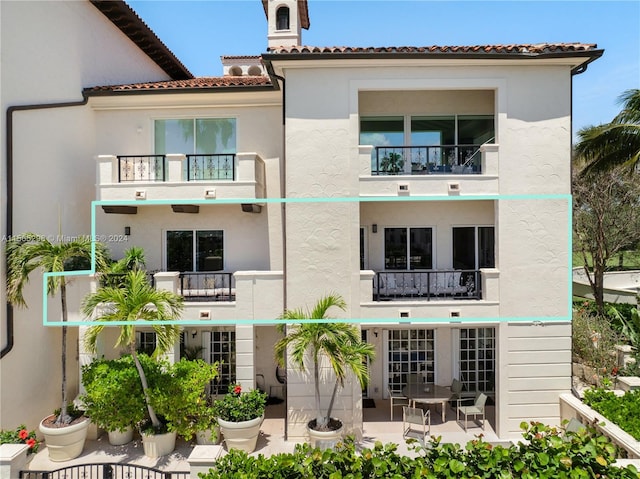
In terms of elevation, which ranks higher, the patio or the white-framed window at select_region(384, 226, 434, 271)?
the white-framed window at select_region(384, 226, 434, 271)

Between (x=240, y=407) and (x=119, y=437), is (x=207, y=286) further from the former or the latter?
(x=119, y=437)

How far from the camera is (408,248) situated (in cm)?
1245

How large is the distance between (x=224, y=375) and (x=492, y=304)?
28.6ft

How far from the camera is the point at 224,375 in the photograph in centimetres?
1284

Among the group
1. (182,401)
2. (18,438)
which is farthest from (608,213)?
(18,438)

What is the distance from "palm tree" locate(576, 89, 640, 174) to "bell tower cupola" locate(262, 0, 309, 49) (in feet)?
38.9

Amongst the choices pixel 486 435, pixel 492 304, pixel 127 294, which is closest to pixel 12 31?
pixel 127 294

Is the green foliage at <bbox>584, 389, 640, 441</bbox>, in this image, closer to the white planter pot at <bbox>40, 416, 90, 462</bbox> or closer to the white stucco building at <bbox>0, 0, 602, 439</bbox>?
the white stucco building at <bbox>0, 0, 602, 439</bbox>

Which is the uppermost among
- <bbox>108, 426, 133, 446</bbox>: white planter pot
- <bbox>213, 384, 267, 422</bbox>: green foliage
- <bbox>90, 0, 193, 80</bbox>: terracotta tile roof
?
<bbox>90, 0, 193, 80</bbox>: terracotta tile roof

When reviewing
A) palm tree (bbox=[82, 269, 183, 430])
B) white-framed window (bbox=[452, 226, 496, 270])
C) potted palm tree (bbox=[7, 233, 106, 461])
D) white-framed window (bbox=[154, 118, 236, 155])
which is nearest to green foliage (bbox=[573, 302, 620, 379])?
white-framed window (bbox=[452, 226, 496, 270])

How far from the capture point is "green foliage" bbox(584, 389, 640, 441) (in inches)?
324

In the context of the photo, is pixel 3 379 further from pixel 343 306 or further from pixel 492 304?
pixel 492 304

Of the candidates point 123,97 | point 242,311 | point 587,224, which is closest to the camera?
point 242,311

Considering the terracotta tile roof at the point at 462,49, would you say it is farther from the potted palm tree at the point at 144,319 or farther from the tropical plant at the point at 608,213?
the tropical plant at the point at 608,213
